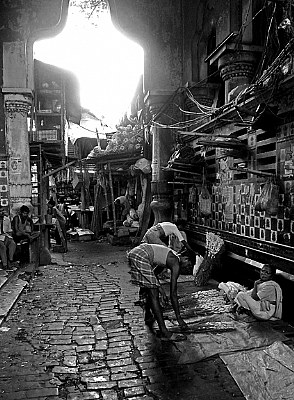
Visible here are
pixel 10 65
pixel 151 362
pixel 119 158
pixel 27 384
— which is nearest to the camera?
pixel 27 384

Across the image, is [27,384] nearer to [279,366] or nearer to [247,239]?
[279,366]

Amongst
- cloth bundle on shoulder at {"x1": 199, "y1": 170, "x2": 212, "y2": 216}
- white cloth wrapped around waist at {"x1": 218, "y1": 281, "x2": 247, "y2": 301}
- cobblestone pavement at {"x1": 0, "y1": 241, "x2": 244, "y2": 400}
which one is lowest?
cobblestone pavement at {"x1": 0, "y1": 241, "x2": 244, "y2": 400}

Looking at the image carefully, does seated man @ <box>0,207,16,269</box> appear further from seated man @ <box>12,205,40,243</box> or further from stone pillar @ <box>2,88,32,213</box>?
stone pillar @ <box>2,88,32,213</box>

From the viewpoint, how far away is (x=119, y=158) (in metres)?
16.6

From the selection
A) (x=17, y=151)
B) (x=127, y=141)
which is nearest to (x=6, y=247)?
(x=17, y=151)

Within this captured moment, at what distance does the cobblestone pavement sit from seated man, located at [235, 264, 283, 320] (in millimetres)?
1532

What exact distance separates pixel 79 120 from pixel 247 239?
2116 cm

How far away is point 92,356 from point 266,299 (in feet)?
9.17

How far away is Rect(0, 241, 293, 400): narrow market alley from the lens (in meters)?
4.28

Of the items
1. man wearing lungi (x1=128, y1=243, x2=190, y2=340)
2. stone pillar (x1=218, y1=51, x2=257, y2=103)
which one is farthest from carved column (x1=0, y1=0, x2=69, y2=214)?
man wearing lungi (x1=128, y1=243, x2=190, y2=340)

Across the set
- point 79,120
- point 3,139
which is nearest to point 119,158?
point 3,139

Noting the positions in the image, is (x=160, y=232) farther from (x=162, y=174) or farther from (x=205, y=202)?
(x=162, y=174)

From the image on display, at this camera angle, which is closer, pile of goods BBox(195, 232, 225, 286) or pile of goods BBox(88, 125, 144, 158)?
pile of goods BBox(195, 232, 225, 286)

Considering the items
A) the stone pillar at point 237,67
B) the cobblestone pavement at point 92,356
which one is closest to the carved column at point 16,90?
the cobblestone pavement at point 92,356
